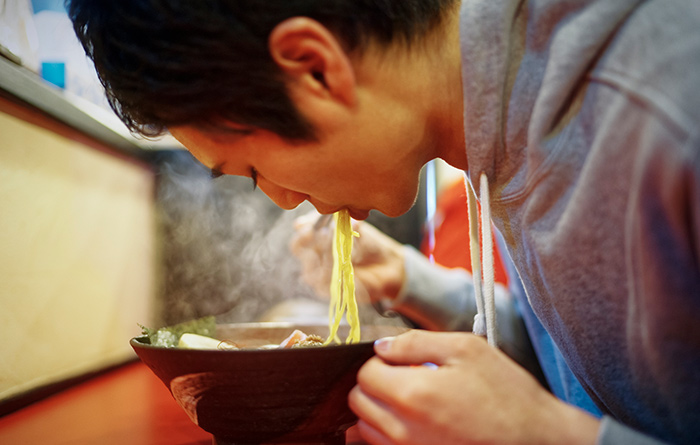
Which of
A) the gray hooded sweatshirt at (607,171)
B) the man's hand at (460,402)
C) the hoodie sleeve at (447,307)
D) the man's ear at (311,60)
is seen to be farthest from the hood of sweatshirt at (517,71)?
the hoodie sleeve at (447,307)

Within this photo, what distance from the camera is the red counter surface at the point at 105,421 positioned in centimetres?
89

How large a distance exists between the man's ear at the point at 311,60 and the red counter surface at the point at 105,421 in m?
0.59

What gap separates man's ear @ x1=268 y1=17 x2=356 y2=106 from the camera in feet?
2.09

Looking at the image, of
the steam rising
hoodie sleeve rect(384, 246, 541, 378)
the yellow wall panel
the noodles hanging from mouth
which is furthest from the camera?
the steam rising

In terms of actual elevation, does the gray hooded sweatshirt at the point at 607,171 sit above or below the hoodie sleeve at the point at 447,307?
above

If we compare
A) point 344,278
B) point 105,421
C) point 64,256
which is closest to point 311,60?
point 344,278

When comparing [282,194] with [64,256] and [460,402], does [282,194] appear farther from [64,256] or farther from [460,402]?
[64,256]

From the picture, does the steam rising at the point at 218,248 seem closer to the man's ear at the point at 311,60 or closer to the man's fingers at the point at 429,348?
the man's ear at the point at 311,60

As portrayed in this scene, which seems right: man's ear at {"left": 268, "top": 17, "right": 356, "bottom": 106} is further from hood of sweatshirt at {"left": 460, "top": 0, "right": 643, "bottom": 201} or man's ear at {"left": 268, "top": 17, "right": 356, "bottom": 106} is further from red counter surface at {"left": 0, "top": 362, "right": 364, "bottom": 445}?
red counter surface at {"left": 0, "top": 362, "right": 364, "bottom": 445}

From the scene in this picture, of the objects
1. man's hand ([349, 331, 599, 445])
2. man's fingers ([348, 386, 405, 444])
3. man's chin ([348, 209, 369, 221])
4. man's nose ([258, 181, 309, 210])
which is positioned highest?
man's nose ([258, 181, 309, 210])

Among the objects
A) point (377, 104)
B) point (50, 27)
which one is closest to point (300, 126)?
point (377, 104)

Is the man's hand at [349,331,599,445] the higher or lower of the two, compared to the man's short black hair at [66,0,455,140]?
lower

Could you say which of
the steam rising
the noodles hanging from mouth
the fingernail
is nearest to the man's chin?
the noodles hanging from mouth

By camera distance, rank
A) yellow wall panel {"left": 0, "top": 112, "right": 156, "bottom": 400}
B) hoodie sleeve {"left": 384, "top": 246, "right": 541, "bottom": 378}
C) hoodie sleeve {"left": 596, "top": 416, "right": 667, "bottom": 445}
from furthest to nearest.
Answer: hoodie sleeve {"left": 384, "top": 246, "right": 541, "bottom": 378}
yellow wall panel {"left": 0, "top": 112, "right": 156, "bottom": 400}
hoodie sleeve {"left": 596, "top": 416, "right": 667, "bottom": 445}
